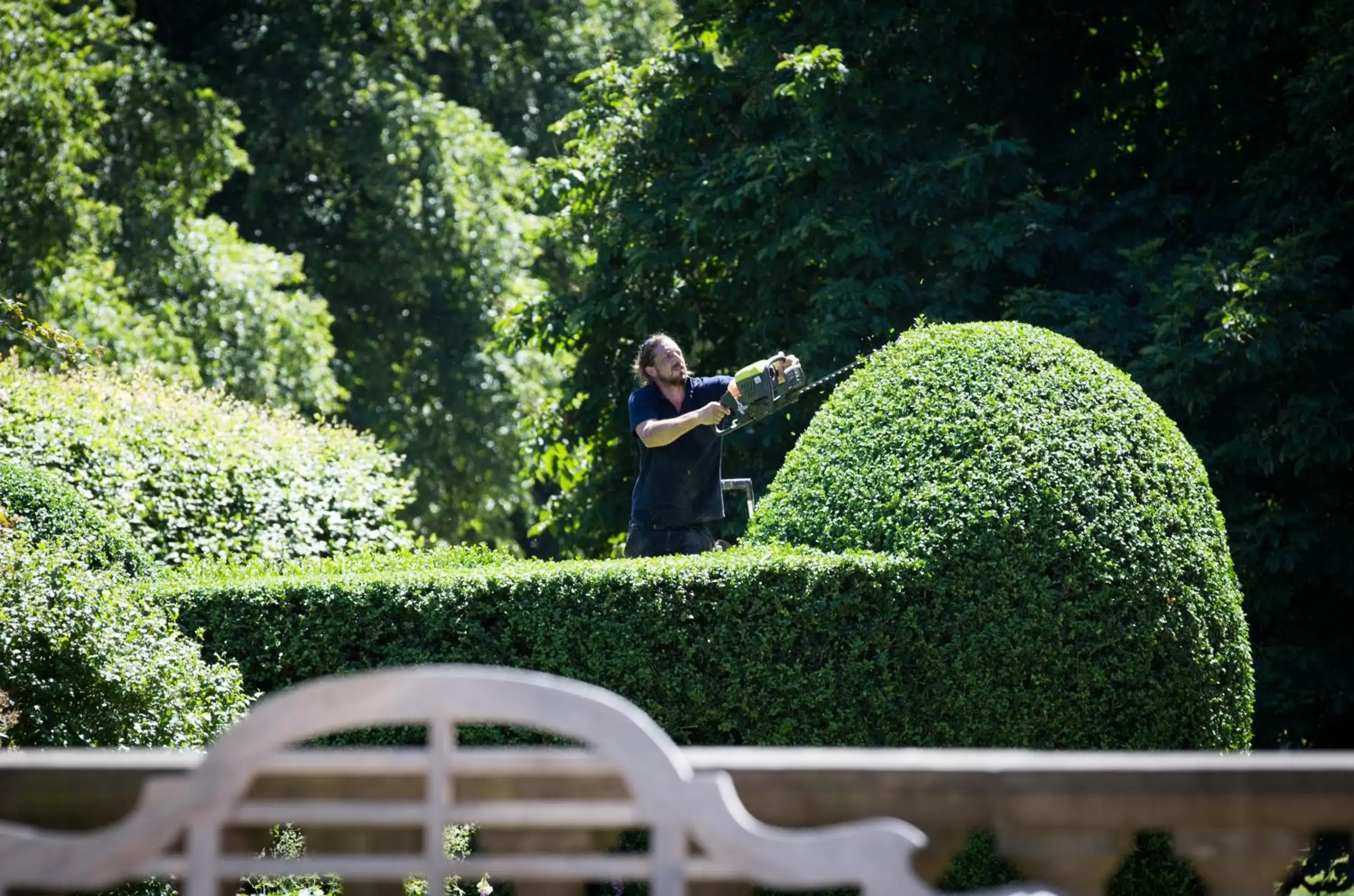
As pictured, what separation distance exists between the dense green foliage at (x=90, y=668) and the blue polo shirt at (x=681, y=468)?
2.46 meters

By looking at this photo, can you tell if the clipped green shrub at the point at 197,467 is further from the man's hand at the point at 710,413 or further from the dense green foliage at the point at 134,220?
the dense green foliage at the point at 134,220

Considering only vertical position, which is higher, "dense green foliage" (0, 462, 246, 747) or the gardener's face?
the gardener's face

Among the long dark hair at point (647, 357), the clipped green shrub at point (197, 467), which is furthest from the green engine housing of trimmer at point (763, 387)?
the clipped green shrub at point (197, 467)

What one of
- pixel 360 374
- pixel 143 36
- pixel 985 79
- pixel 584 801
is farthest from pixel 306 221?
pixel 584 801

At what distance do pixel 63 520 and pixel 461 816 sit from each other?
17.5 feet

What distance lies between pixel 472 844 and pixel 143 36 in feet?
51.6

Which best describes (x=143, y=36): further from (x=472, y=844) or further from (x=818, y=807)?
(x=818, y=807)

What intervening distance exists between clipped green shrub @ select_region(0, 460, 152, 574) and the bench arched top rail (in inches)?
184

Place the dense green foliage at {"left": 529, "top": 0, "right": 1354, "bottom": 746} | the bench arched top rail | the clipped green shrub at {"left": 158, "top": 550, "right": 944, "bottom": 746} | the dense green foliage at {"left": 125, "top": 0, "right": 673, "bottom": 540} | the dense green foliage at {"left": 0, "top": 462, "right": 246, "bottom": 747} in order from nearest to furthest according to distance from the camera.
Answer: the bench arched top rail
the dense green foliage at {"left": 0, "top": 462, "right": 246, "bottom": 747}
the clipped green shrub at {"left": 158, "top": 550, "right": 944, "bottom": 746}
the dense green foliage at {"left": 529, "top": 0, "right": 1354, "bottom": 746}
the dense green foliage at {"left": 125, "top": 0, "right": 673, "bottom": 540}

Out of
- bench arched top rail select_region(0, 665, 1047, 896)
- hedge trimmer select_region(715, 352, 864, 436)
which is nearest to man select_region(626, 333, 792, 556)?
hedge trimmer select_region(715, 352, 864, 436)

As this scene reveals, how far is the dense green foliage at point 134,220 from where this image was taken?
16656 millimetres

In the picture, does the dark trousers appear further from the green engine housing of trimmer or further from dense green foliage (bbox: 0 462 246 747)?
dense green foliage (bbox: 0 462 246 747)

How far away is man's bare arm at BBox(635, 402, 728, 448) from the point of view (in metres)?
7.32

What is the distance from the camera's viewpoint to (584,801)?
2.29 meters
